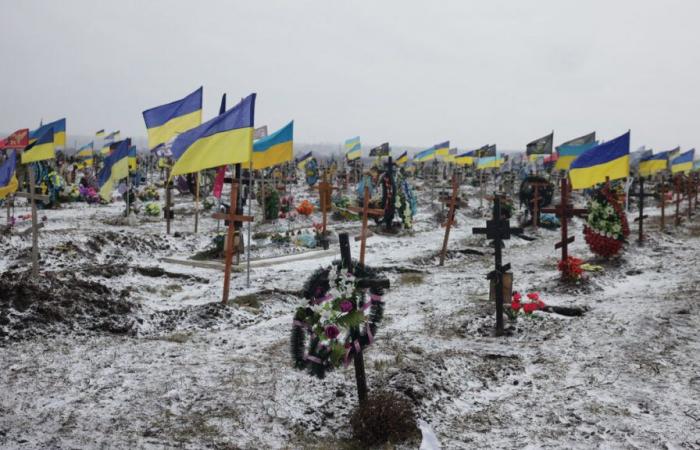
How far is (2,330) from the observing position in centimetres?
760

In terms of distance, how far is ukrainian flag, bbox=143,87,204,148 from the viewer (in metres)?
12.6

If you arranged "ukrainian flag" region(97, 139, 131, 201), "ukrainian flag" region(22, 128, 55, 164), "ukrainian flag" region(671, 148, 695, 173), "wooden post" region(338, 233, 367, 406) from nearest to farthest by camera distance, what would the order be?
"wooden post" region(338, 233, 367, 406) → "ukrainian flag" region(22, 128, 55, 164) → "ukrainian flag" region(97, 139, 131, 201) → "ukrainian flag" region(671, 148, 695, 173)

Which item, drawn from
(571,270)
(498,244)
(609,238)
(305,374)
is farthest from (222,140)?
(609,238)

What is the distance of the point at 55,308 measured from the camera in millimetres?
8477

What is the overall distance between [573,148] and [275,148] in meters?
15.3

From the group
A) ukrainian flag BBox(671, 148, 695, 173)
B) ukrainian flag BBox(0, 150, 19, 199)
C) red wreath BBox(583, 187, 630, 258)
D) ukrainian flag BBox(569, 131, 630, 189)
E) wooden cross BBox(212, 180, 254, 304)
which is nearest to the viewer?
→ wooden cross BBox(212, 180, 254, 304)

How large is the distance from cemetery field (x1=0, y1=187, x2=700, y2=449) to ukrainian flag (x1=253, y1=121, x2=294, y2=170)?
3.00m

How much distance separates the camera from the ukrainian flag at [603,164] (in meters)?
13.5

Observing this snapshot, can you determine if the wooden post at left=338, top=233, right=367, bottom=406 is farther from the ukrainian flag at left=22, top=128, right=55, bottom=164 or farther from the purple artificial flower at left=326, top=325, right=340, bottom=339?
the ukrainian flag at left=22, top=128, right=55, bottom=164

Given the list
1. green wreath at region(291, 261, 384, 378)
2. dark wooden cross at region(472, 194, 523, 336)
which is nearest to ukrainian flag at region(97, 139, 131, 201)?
dark wooden cross at region(472, 194, 523, 336)

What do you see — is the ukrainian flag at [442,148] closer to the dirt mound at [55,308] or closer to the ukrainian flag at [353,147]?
the ukrainian flag at [353,147]

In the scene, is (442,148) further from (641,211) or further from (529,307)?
(529,307)

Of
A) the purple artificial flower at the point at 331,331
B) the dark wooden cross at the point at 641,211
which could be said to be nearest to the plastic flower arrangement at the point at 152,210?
the dark wooden cross at the point at 641,211

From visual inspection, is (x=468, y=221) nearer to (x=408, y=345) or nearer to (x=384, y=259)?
(x=384, y=259)
